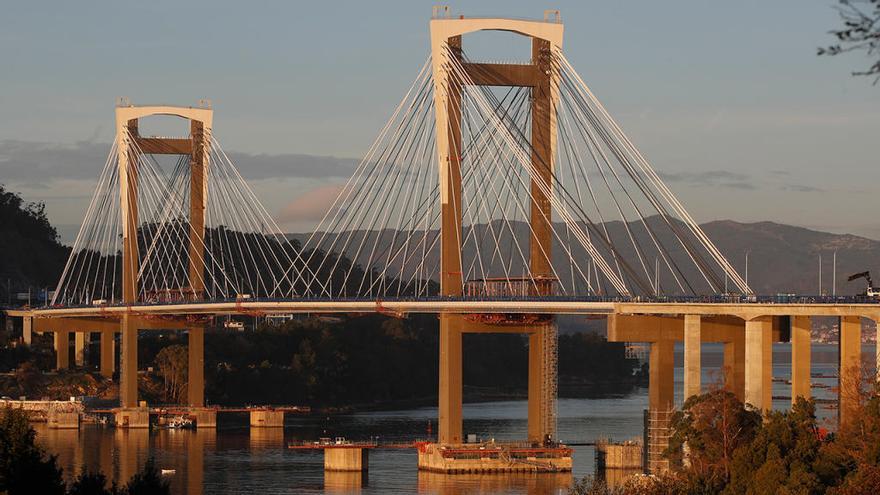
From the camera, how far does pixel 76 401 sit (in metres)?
119

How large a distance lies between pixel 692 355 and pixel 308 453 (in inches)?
1022

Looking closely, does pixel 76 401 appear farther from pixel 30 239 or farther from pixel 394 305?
pixel 30 239

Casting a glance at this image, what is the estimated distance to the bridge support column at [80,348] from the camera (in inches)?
5615

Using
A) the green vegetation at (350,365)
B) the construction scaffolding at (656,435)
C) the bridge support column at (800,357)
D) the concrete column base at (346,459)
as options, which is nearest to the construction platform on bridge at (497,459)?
the concrete column base at (346,459)

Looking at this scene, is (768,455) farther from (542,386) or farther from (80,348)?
(80,348)

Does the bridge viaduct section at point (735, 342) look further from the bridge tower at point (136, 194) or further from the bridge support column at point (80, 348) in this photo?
the bridge support column at point (80, 348)

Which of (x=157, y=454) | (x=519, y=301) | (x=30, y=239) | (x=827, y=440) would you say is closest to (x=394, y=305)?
(x=519, y=301)

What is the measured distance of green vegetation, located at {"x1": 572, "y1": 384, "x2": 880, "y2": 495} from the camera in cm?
5534

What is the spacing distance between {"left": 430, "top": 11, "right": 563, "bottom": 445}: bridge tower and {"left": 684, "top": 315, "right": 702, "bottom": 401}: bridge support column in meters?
8.82

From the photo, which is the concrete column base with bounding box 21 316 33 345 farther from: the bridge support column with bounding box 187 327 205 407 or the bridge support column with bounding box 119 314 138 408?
the bridge support column with bounding box 119 314 138 408

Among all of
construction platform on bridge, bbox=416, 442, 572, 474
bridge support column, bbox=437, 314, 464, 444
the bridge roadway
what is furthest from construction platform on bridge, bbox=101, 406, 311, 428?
construction platform on bridge, bbox=416, 442, 572, 474

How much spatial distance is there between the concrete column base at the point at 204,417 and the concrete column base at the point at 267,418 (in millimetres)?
2400

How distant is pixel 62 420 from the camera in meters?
115

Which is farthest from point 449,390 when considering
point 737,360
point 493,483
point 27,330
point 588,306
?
point 27,330
